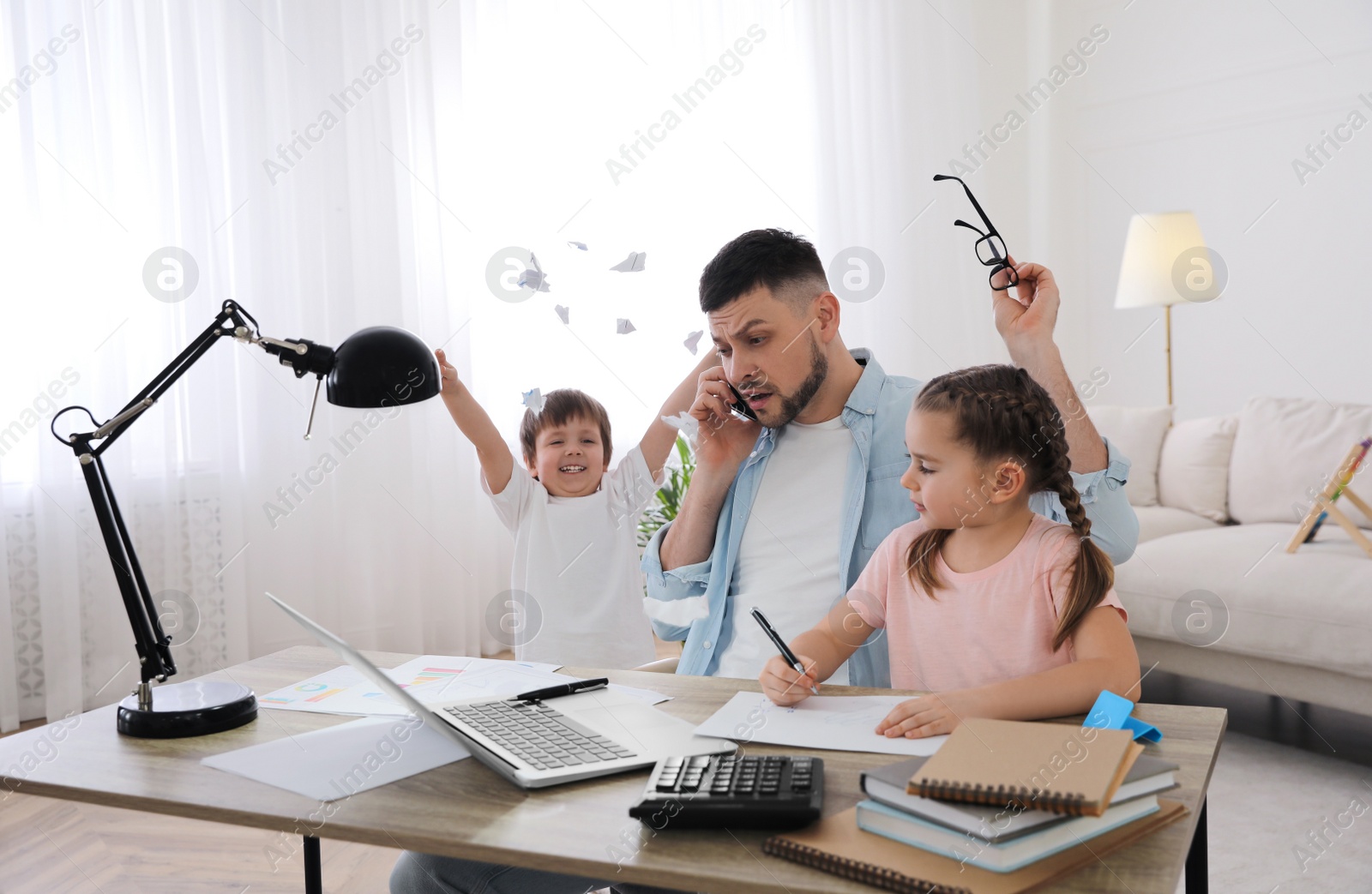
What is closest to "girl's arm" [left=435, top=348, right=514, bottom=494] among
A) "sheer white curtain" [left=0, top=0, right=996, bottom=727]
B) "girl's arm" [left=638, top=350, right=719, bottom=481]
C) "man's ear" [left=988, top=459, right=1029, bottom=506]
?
"girl's arm" [left=638, top=350, right=719, bottom=481]

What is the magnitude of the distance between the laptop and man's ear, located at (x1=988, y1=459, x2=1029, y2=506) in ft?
1.69

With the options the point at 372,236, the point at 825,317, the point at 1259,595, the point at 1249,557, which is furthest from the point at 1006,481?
the point at 372,236

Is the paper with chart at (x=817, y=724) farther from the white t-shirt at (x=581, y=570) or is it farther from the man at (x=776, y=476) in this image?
the white t-shirt at (x=581, y=570)

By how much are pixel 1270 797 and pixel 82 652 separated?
3.42 metres

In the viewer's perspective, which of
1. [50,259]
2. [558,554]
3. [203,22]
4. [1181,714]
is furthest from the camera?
[203,22]

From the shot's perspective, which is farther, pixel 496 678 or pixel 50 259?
pixel 50 259

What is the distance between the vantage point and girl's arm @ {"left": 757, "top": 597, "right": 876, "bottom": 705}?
118 cm

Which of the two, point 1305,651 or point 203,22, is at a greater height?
point 203,22

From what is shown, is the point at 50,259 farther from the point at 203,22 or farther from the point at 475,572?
the point at 475,572

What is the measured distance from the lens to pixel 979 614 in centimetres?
131

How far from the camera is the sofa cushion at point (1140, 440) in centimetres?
379

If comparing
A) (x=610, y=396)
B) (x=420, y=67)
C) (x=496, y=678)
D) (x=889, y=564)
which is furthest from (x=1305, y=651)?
(x=420, y=67)

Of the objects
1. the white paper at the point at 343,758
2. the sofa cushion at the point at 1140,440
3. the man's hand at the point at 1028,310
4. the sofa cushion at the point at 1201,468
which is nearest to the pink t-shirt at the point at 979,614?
the man's hand at the point at 1028,310

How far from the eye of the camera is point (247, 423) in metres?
3.60
